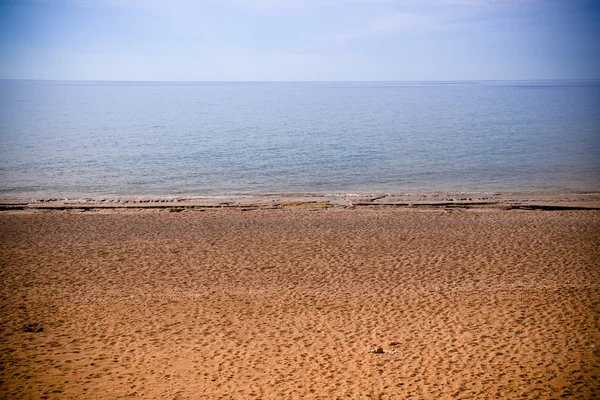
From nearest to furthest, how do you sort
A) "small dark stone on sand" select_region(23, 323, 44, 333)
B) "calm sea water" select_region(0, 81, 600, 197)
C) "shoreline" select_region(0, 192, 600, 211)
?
"small dark stone on sand" select_region(23, 323, 44, 333)
"shoreline" select_region(0, 192, 600, 211)
"calm sea water" select_region(0, 81, 600, 197)

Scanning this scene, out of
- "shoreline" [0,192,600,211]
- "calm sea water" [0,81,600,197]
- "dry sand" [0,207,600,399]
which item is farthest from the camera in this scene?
"calm sea water" [0,81,600,197]

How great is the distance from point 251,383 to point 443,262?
7.96 metres

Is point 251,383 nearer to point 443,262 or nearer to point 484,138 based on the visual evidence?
point 443,262

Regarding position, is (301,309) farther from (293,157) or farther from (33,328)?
(293,157)

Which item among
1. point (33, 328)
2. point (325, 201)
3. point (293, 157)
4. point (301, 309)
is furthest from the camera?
point (293, 157)

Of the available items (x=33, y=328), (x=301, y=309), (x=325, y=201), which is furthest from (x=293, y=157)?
(x=33, y=328)

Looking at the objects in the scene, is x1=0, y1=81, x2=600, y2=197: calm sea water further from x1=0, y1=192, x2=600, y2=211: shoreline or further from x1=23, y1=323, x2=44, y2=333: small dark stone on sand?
x1=23, y1=323, x2=44, y2=333: small dark stone on sand

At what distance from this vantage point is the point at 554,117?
64.1m

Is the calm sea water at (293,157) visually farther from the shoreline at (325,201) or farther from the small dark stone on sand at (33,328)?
the small dark stone on sand at (33,328)

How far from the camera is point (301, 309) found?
1123 centimetres

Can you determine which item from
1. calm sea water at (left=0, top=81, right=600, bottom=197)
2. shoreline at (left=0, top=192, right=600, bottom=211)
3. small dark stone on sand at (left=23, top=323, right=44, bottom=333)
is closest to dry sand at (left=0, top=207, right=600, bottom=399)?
small dark stone on sand at (left=23, top=323, right=44, bottom=333)

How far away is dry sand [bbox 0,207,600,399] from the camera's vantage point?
8250mm

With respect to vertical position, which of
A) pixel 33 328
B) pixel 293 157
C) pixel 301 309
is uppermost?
pixel 293 157

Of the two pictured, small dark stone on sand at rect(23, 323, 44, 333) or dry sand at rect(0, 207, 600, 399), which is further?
small dark stone on sand at rect(23, 323, 44, 333)
